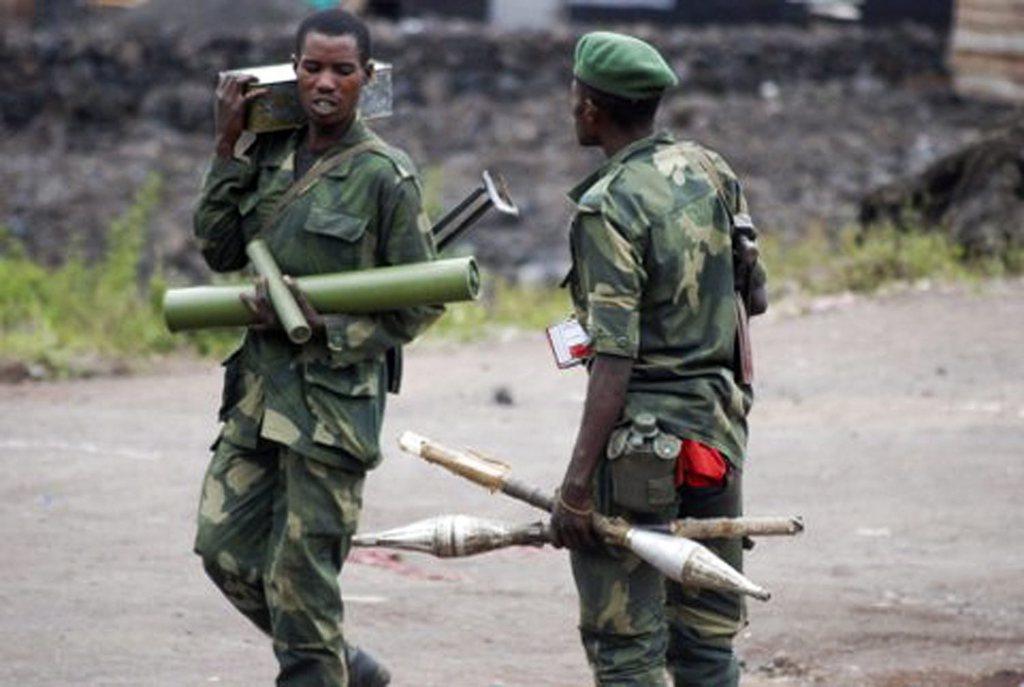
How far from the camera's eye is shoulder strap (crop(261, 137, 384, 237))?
20.4ft

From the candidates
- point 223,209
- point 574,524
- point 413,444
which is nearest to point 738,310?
point 574,524

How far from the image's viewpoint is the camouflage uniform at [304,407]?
20.1ft

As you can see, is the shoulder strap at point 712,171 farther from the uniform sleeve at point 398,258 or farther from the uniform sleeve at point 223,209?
the uniform sleeve at point 223,209

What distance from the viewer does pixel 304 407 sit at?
6.16 metres

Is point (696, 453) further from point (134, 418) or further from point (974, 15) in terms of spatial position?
point (974, 15)

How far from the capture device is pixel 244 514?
621cm

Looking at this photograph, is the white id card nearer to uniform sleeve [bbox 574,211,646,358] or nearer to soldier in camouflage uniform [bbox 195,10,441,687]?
uniform sleeve [bbox 574,211,646,358]

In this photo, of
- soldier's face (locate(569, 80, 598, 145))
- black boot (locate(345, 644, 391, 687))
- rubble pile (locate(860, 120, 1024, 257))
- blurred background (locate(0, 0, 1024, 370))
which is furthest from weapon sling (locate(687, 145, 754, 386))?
blurred background (locate(0, 0, 1024, 370))

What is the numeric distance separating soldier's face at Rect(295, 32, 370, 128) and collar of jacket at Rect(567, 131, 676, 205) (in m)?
Answer: 0.63

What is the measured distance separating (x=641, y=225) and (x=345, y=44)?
948mm

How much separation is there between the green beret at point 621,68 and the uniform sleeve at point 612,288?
0.32 m

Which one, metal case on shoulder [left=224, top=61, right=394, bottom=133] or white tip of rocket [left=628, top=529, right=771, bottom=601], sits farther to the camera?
metal case on shoulder [left=224, top=61, right=394, bottom=133]

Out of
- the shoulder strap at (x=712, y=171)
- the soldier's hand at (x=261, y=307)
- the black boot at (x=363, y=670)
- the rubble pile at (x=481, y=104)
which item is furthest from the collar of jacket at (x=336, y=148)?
the rubble pile at (x=481, y=104)

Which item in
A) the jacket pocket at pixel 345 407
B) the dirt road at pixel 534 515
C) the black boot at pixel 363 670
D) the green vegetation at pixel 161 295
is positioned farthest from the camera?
the green vegetation at pixel 161 295
